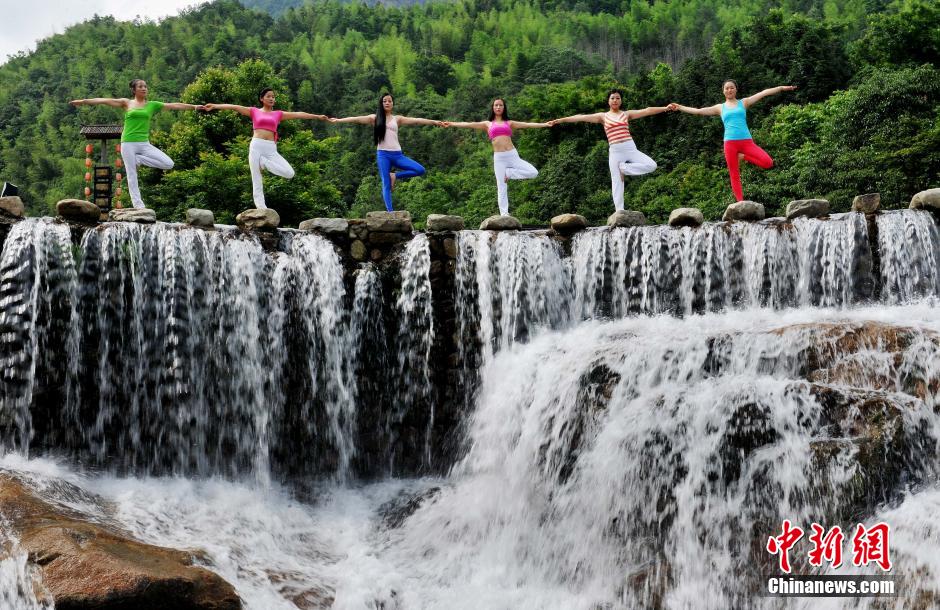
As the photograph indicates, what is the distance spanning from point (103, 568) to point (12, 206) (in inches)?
201

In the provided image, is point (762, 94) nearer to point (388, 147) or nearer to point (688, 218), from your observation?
point (688, 218)

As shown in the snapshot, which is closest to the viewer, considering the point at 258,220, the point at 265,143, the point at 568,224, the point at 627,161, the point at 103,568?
the point at 103,568

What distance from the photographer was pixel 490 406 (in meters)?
10.3

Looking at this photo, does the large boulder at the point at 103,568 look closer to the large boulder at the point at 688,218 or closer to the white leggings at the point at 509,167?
the white leggings at the point at 509,167

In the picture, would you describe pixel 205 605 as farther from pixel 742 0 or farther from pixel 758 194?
pixel 742 0

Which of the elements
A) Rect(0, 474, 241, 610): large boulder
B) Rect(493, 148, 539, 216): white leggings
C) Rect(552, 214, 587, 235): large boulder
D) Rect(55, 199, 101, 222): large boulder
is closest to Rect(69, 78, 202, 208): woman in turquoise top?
Rect(55, 199, 101, 222): large boulder

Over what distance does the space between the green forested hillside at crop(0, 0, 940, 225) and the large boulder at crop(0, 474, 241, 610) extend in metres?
16.3

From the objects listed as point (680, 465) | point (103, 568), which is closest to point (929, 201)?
point (680, 465)

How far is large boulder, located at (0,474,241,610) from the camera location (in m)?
6.49

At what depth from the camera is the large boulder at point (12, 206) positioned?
1002 centimetres

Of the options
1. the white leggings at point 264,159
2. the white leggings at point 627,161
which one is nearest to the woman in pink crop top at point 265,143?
the white leggings at point 264,159

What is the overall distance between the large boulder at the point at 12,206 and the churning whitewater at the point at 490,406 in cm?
40

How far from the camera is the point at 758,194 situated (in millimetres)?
22000

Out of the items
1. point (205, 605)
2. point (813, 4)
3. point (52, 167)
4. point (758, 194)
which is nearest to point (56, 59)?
point (52, 167)
